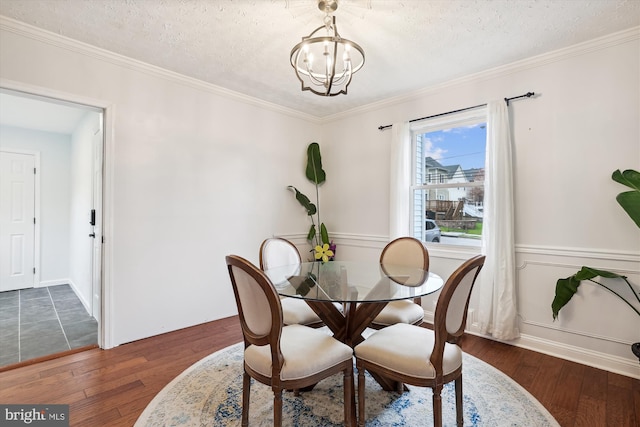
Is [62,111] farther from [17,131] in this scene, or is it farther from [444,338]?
[444,338]

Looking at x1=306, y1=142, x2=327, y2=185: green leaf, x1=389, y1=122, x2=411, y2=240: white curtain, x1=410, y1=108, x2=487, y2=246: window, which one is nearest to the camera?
x1=410, y1=108, x2=487, y2=246: window

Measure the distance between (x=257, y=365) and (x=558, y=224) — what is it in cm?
263

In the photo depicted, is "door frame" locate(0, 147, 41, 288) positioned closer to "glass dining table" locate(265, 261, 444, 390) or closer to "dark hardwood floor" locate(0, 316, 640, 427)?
"dark hardwood floor" locate(0, 316, 640, 427)

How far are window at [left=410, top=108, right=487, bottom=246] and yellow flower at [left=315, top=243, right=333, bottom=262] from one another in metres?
1.11

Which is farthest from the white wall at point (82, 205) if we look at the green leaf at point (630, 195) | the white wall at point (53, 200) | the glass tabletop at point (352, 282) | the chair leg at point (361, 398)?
the green leaf at point (630, 195)

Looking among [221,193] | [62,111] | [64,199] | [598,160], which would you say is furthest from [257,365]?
[64,199]

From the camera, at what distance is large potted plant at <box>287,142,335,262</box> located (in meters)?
4.15

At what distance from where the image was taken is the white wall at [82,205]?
371 centimetres

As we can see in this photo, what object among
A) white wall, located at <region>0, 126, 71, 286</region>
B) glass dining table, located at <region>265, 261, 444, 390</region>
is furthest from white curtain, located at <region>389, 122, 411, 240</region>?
white wall, located at <region>0, 126, 71, 286</region>

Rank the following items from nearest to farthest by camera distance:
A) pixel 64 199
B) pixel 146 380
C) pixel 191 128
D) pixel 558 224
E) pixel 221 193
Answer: pixel 146 380, pixel 558 224, pixel 191 128, pixel 221 193, pixel 64 199

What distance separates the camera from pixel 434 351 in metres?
1.49

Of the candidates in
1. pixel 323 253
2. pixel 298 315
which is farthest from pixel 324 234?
pixel 298 315

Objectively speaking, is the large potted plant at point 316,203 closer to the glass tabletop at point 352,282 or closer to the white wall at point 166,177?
the white wall at point 166,177

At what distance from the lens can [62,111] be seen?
3.92 meters
